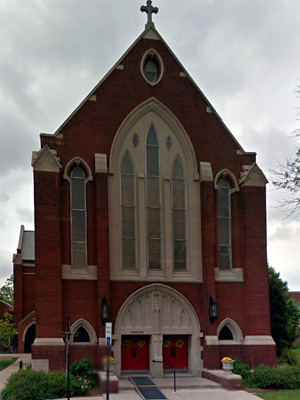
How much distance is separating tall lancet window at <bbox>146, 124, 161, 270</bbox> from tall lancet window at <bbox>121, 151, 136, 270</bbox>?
736 millimetres

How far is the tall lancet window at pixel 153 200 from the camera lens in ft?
89.2

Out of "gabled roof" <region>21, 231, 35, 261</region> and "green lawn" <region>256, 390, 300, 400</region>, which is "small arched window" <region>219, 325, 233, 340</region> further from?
"gabled roof" <region>21, 231, 35, 261</region>

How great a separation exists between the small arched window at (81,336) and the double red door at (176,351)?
3.82 metres

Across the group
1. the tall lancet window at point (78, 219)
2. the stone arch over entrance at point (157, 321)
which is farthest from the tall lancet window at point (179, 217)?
the tall lancet window at point (78, 219)

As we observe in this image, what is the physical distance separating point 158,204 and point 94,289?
5.17 m

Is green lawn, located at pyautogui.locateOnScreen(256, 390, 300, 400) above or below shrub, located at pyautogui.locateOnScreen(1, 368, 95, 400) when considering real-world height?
below

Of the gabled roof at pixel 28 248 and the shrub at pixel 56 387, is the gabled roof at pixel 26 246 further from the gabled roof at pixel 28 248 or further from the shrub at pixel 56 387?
the shrub at pixel 56 387

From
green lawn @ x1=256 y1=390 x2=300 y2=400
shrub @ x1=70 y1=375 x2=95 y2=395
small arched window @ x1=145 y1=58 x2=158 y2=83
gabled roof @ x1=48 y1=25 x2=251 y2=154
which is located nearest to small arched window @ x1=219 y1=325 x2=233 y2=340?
green lawn @ x1=256 y1=390 x2=300 y2=400

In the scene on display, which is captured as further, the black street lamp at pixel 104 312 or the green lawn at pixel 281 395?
the black street lamp at pixel 104 312

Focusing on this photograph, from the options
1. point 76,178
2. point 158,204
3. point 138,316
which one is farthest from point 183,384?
→ point 76,178

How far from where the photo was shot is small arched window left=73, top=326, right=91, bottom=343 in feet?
83.0

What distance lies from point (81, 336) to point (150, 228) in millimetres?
5961

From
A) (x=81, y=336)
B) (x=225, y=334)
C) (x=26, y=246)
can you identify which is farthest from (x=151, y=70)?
(x=26, y=246)

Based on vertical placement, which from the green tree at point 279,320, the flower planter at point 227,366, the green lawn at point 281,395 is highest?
the green tree at point 279,320
